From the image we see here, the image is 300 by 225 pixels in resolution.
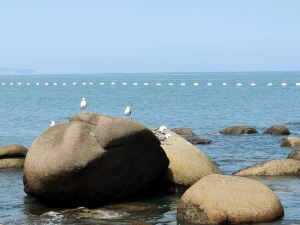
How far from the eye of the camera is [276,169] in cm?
2125

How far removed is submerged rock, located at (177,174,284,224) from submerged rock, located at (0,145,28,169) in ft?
30.7

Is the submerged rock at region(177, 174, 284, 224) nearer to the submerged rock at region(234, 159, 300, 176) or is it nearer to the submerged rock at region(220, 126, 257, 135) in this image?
the submerged rock at region(234, 159, 300, 176)

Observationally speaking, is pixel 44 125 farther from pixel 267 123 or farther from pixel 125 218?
pixel 125 218

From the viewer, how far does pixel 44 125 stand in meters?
48.6

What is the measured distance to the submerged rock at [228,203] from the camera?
1487cm

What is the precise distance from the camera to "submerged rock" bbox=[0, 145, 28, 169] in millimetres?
23391

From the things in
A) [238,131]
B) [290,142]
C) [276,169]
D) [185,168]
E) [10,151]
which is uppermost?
[185,168]

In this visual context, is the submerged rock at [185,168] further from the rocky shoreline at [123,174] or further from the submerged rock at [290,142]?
the submerged rock at [290,142]

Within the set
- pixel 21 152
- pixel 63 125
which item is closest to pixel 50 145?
pixel 63 125

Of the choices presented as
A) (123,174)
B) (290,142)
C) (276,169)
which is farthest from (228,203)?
(290,142)

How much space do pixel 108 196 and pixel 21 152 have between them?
24.4ft

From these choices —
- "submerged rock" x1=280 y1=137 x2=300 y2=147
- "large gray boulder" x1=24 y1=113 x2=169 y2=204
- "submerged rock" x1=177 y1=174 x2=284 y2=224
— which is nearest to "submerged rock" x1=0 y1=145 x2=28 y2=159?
"large gray boulder" x1=24 y1=113 x2=169 y2=204

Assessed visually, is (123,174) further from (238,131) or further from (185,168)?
(238,131)

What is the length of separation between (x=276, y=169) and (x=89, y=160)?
23.9 feet
